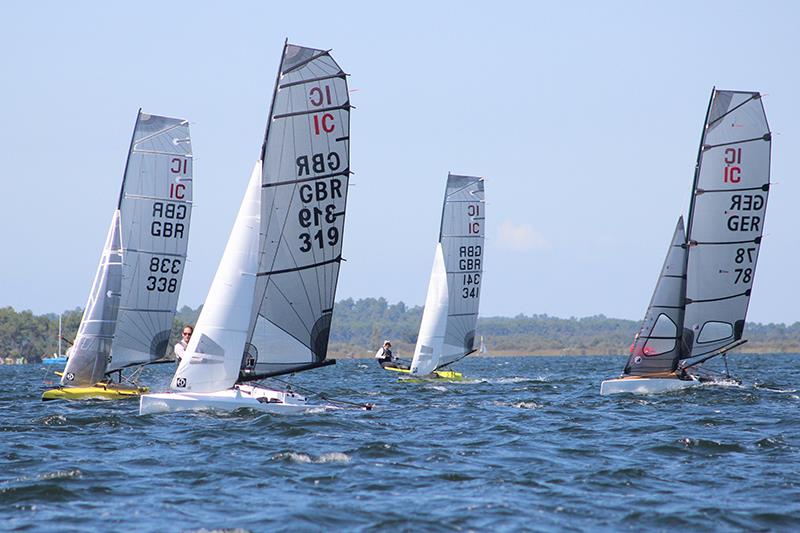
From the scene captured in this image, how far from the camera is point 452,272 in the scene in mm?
44875

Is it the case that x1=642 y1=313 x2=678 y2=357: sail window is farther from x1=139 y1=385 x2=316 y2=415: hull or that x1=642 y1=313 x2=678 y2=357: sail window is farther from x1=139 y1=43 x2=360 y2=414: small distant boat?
x1=139 y1=385 x2=316 y2=415: hull

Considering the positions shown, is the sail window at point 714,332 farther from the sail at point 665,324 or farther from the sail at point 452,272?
the sail at point 452,272

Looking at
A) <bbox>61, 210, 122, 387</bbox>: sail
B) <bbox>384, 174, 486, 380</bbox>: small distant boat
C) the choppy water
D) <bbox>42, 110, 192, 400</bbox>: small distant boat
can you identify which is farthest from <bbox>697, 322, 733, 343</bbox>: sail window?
<bbox>61, 210, 122, 387</bbox>: sail

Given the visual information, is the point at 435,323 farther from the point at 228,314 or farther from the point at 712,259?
the point at 228,314

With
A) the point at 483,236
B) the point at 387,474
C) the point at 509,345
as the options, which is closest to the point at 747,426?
the point at 387,474

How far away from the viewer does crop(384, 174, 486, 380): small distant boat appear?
146ft

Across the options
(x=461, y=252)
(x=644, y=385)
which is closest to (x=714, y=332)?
(x=644, y=385)

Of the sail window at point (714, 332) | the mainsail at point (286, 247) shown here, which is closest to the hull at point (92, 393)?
the mainsail at point (286, 247)

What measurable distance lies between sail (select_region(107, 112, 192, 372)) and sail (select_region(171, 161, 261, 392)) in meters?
8.93

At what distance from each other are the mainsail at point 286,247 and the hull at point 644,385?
11.8 meters

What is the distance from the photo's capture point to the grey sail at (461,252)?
4450 cm

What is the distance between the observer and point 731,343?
115 feet

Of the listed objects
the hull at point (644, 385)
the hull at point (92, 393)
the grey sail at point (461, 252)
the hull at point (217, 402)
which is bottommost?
the hull at point (92, 393)

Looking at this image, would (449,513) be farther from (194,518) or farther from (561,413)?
(561,413)
